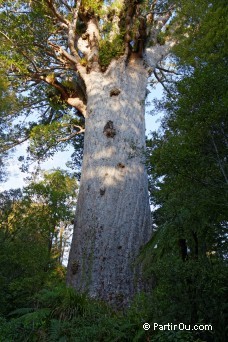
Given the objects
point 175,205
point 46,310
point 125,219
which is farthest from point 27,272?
point 175,205

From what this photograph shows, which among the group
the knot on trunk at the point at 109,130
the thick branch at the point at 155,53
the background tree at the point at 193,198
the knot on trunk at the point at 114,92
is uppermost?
the thick branch at the point at 155,53

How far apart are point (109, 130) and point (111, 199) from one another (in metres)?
1.48

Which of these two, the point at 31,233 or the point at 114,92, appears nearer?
the point at 114,92

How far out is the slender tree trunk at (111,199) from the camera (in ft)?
15.9

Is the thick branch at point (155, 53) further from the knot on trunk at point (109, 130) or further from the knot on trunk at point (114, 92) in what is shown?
the knot on trunk at point (109, 130)

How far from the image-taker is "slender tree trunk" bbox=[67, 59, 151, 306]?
15.9ft

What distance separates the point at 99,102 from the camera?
22.9ft

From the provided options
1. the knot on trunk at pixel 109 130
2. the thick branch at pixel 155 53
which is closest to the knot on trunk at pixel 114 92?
the knot on trunk at pixel 109 130

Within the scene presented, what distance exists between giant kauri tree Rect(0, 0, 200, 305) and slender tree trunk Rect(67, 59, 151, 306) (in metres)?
0.02

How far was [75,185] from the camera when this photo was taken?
14.3 meters

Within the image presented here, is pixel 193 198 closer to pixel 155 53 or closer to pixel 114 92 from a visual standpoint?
pixel 114 92

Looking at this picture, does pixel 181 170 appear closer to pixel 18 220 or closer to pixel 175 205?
pixel 175 205

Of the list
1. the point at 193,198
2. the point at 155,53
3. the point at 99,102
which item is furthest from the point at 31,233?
the point at 193,198

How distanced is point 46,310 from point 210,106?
2754 mm
